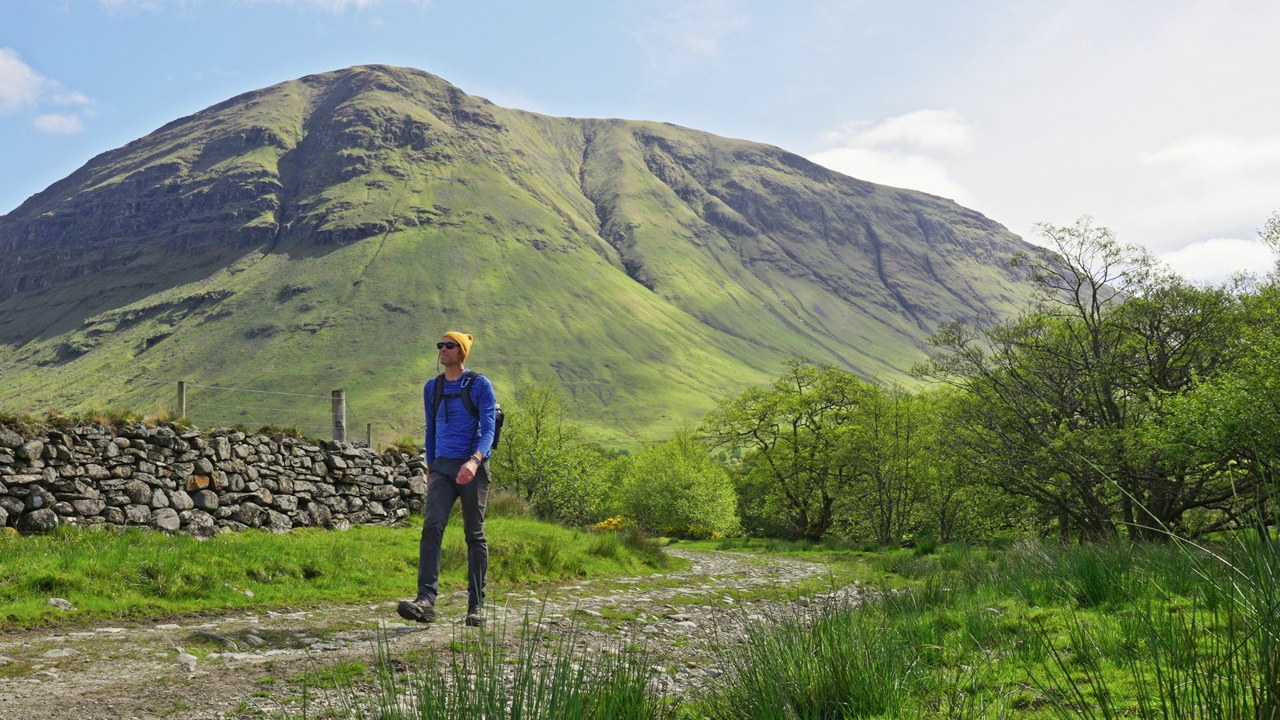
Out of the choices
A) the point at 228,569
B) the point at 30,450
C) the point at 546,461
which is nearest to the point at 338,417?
the point at 30,450

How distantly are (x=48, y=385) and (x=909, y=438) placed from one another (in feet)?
760

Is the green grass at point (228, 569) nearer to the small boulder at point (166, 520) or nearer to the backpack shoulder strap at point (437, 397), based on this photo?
the small boulder at point (166, 520)

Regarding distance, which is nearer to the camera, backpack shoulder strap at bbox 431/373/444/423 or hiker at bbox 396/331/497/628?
hiker at bbox 396/331/497/628

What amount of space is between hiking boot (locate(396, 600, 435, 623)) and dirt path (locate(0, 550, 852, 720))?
0.36 ft

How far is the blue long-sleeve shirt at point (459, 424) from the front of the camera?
8000 millimetres

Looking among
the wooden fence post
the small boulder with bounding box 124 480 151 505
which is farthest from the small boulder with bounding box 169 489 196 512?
the wooden fence post

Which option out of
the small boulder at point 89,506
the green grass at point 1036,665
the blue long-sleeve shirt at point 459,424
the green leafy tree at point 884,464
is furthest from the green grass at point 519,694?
the green leafy tree at point 884,464

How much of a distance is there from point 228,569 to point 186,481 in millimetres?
5009

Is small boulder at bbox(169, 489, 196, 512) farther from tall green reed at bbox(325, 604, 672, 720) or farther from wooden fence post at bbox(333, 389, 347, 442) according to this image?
tall green reed at bbox(325, 604, 672, 720)

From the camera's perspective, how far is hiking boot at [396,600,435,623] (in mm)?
7371

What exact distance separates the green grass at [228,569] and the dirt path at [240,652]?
30.0 inches

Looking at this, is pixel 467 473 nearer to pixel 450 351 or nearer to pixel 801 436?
pixel 450 351

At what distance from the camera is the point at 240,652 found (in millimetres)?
6391

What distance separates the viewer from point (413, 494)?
18.8m
